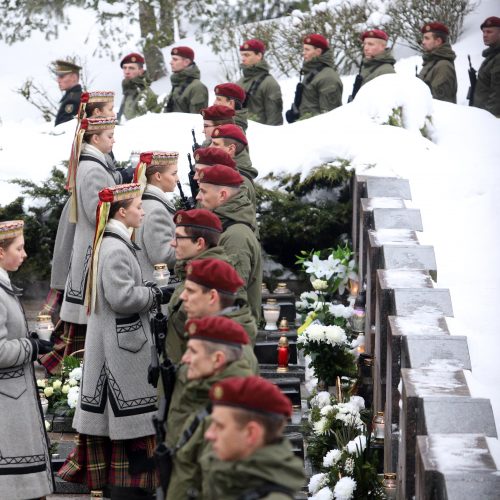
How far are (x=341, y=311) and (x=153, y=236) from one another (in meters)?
2.30

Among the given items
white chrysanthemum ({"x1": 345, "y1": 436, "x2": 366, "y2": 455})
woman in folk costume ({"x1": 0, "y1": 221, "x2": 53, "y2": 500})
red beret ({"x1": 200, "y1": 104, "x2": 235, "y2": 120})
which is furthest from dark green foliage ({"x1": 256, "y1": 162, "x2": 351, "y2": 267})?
woman in folk costume ({"x1": 0, "y1": 221, "x2": 53, "y2": 500})

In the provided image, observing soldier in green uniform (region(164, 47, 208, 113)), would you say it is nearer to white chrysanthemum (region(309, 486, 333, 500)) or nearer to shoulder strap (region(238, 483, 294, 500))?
white chrysanthemum (region(309, 486, 333, 500))

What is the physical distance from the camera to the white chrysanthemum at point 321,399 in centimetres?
966

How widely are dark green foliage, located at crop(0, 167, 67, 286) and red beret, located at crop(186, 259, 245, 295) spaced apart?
19.8ft

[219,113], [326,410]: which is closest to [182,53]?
[219,113]

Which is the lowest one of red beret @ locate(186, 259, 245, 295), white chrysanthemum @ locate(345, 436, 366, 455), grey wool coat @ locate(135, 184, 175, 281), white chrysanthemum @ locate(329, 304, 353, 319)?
white chrysanthemum @ locate(345, 436, 366, 455)

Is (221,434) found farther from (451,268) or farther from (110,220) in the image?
(451,268)

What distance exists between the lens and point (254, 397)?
187 inches

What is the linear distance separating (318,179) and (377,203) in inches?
50.9

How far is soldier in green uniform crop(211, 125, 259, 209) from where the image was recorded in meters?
10.0

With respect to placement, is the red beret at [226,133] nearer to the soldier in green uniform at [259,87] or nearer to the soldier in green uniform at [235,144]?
the soldier in green uniform at [235,144]

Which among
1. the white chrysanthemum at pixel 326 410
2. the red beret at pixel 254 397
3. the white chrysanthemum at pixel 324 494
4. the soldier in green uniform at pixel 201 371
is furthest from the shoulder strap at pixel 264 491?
the white chrysanthemum at pixel 326 410

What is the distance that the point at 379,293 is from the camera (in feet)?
29.7

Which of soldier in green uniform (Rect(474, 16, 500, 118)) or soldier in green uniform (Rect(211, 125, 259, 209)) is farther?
soldier in green uniform (Rect(474, 16, 500, 118))
